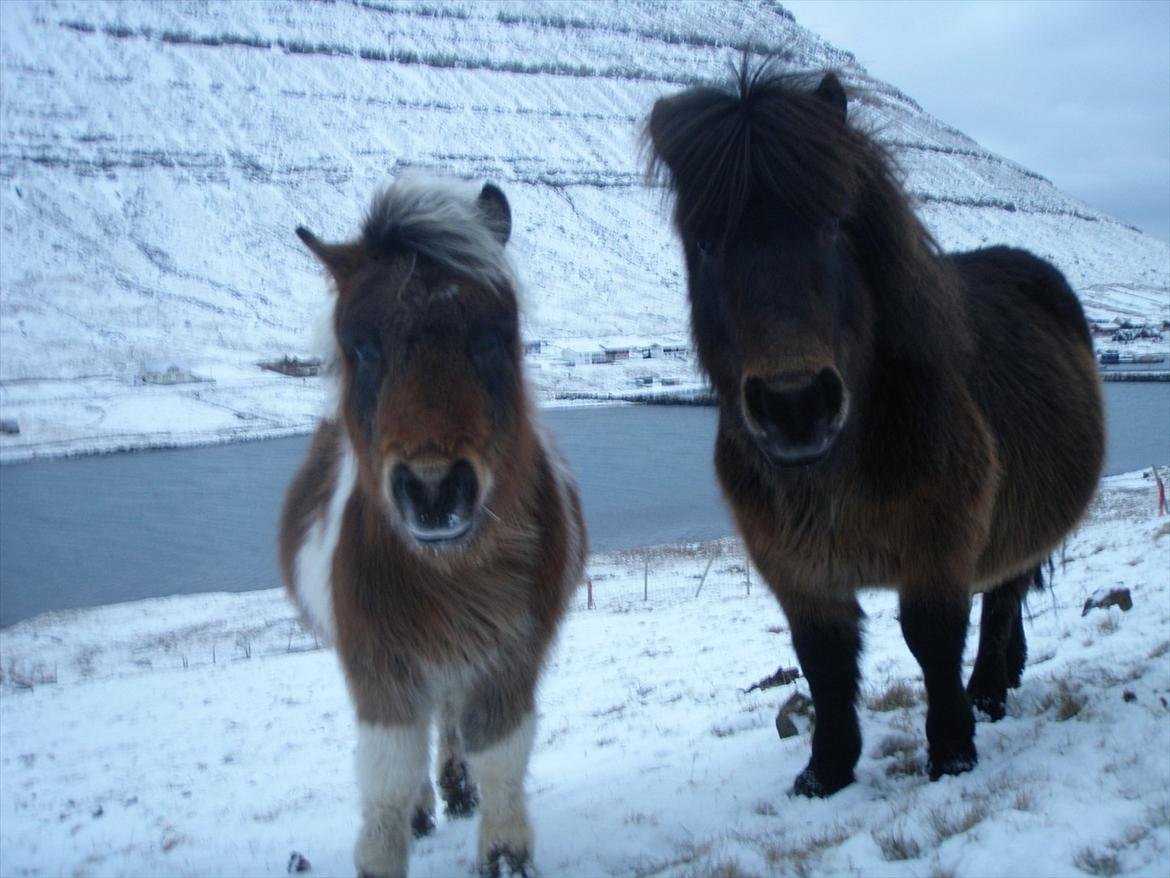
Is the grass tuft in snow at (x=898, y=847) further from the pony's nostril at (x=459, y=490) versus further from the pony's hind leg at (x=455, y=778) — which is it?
the pony's hind leg at (x=455, y=778)

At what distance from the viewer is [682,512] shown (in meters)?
21.8

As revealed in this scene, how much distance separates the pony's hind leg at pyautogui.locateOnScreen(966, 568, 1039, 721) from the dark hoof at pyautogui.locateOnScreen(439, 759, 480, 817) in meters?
2.78

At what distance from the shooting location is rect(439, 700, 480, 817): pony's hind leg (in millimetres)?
4723

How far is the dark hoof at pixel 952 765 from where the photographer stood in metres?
3.71

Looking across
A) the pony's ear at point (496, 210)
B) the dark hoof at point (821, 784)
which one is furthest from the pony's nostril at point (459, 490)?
Answer: the dark hoof at point (821, 784)

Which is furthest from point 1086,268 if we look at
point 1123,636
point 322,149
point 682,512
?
point 1123,636

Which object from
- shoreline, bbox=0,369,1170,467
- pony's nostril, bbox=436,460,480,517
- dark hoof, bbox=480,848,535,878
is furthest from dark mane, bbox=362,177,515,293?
shoreline, bbox=0,369,1170,467

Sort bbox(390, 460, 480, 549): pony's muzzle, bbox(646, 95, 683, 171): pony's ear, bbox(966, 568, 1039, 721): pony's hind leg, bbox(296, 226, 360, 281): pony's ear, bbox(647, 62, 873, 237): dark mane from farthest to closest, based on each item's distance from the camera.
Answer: bbox(966, 568, 1039, 721): pony's hind leg, bbox(296, 226, 360, 281): pony's ear, bbox(646, 95, 683, 171): pony's ear, bbox(647, 62, 873, 237): dark mane, bbox(390, 460, 480, 549): pony's muzzle

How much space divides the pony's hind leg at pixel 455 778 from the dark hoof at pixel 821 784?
70.9 inches

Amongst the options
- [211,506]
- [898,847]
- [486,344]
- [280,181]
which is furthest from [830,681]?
[280,181]

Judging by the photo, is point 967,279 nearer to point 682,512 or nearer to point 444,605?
point 444,605

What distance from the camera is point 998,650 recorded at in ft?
15.5

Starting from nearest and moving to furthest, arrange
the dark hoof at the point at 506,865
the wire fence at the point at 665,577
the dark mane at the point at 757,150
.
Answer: the dark mane at the point at 757,150 → the dark hoof at the point at 506,865 → the wire fence at the point at 665,577

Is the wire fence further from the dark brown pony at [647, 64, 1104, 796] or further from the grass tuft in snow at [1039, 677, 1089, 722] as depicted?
the dark brown pony at [647, 64, 1104, 796]
